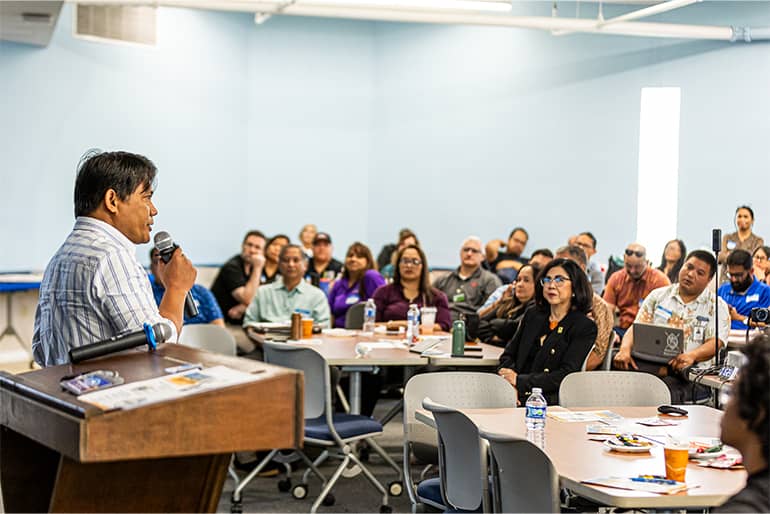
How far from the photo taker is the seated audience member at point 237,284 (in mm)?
8394

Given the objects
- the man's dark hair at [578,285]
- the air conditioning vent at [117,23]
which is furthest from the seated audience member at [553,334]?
the air conditioning vent at [117,23]

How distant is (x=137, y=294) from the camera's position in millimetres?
2391

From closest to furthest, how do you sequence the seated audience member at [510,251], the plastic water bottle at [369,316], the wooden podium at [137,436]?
the wooden podium at [137,436] → the plastic water bottle at [369,316] → the seated audience member at [510,251]

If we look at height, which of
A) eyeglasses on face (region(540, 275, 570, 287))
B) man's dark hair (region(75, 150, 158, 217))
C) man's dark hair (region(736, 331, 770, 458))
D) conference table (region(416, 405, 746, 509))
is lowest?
conference table (region(416, 405, 746, 509))

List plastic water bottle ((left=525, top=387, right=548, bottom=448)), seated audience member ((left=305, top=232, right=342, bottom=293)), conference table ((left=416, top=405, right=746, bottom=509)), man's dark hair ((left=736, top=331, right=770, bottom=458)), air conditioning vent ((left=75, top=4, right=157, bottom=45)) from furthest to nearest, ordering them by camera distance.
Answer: air conditioning vent ((left=75, top=4, right=157, bottom=45)) < seated audience member ((left=305, top=232, right=342, bottom=293)) < plastic water bottle ((left=525, top=387, right=548, bottom=448)) < conference table ((left=416, top=405, right=746, bottom=509)) < man's dark hair ((left=736, top=331, right=770, bottom=458))

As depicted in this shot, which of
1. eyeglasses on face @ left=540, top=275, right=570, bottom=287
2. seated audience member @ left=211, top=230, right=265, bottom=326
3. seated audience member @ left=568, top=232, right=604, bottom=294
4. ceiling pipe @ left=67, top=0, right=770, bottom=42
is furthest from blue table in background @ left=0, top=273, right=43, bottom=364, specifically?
eyeglasses on face @ left=540, top=275, right=570, bottom=287

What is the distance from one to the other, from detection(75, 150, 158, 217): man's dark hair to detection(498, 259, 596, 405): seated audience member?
10.7ft

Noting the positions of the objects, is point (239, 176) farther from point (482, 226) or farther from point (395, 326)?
point (395, 326)

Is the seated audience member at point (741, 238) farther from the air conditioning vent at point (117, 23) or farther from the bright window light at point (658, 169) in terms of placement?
the air conditioning vent at point (117, 23)

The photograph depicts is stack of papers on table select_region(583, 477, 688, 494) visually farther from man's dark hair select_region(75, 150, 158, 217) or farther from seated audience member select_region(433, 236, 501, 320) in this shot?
seated audience member select_region(433, 236, 501, 320)

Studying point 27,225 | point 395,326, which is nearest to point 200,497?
point 395,326

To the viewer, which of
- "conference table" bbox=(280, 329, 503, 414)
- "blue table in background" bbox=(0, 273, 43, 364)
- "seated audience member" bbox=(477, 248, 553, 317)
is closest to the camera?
"conference table" bbox=(280, 329, 503, 414)

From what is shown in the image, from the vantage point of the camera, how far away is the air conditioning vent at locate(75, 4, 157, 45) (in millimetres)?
11023

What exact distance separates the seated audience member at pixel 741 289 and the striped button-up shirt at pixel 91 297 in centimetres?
491
